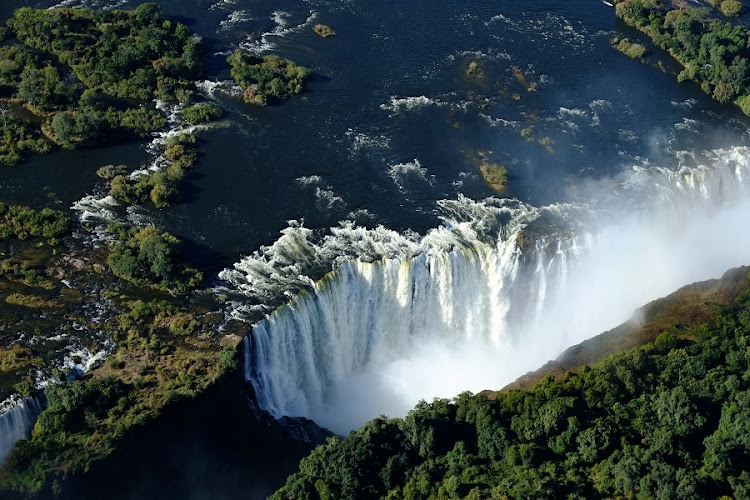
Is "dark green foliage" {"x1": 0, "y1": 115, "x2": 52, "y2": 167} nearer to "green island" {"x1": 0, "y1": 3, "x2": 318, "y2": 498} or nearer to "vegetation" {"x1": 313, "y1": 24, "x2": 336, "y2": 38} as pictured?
"green island" {"x1": 0, "y1": 3, "x2": 318, "y2": 498}

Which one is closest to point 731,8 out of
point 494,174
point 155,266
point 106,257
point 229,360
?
point 494,174

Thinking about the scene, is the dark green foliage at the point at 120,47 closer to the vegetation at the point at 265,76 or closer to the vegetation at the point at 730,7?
the vegetation at the point at 265,76

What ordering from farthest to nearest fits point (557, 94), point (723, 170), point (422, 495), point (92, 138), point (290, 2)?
1. point (290, 2)
2. point (557, 94)
3. point (723, 170)
4. point (92, 138)
5. point (422, 495)

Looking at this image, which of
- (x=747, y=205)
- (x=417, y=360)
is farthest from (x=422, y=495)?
(x=747, y=205)

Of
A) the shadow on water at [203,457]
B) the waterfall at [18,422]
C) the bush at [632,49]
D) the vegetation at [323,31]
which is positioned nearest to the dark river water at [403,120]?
the vegetation at [323,31]

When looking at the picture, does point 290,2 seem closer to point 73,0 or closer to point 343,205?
point 73,0

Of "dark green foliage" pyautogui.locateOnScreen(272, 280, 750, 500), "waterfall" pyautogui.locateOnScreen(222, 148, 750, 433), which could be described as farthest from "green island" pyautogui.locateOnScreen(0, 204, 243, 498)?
"dark green foliage" pyautogui.locateOnScreen(272, 280, 750, 500)
